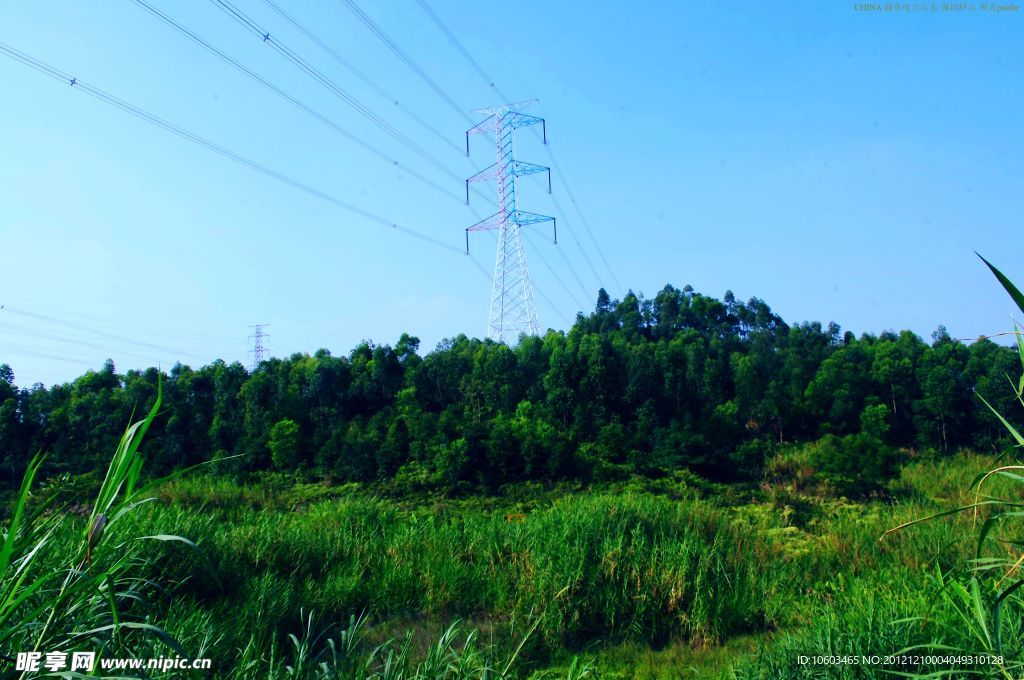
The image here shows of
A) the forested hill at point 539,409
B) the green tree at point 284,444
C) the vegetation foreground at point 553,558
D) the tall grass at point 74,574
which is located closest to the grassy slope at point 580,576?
the vegetation foreground at point 553,558

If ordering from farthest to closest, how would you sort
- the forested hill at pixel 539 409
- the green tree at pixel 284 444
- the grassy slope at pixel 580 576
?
the green tree at pixel 284 444 < the forested hill at pixel 539 409 < the grassy slope at pixel 580 576

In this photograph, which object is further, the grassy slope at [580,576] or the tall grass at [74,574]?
the grassy slope at [580,576]

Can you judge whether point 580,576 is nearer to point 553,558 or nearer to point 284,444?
point 553,558

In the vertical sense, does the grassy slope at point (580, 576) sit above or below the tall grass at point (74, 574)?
below

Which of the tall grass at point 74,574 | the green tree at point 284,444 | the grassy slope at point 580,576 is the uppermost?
the green tree at point 284,444

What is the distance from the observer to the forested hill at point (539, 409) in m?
13.4

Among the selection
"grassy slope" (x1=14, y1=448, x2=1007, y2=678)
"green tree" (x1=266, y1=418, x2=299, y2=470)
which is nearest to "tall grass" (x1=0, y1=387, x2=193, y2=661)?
"grassy slope" (x1=14, y1=448, x2=1007, y2=678)

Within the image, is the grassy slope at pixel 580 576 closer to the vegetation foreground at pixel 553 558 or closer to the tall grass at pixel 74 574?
the vegetation foreground at pixel 553 558

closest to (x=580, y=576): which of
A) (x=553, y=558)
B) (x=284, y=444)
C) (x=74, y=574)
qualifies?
(x=553, y=558)

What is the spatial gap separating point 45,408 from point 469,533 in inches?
419

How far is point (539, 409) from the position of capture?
15016 mm

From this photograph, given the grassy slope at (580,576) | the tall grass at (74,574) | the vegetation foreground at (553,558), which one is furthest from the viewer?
the grassy slope at (580,576)

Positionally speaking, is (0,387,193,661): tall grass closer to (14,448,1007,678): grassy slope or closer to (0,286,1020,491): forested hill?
(14,448,1007,678): grassy slope

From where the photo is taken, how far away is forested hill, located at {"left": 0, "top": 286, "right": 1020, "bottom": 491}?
13391mm
